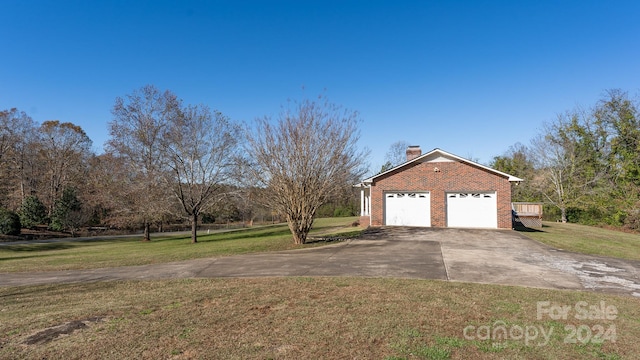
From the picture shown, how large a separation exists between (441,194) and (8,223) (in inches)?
1303

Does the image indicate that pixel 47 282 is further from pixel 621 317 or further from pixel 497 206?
pixel 497 206

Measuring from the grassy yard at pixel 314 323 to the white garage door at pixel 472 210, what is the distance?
12.8 metres

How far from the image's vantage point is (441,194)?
19141mm

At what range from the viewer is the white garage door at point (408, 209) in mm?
19391

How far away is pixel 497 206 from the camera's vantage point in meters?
18.3

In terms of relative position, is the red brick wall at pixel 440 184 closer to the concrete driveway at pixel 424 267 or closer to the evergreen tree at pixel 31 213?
the concrete driveway at pixel 424 267

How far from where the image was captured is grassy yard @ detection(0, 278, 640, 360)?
3.97 m

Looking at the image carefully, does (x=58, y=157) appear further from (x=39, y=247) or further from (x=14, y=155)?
(x=39, y=247)

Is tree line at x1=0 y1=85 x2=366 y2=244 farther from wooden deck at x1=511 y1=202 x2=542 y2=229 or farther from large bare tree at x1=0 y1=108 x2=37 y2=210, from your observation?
wooden deck at x1=511 y1=202 x2=542 y2=229

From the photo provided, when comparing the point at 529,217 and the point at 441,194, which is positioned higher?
the point at 441,194

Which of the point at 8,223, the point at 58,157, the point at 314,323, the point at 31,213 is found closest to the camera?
the point at 314,323

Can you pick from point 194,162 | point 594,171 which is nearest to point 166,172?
point 194,162

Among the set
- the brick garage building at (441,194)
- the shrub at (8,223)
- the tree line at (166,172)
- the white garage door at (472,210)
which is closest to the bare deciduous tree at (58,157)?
the tree line at (166,172)

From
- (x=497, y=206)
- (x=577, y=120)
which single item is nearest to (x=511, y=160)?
(x=577, y=120)
